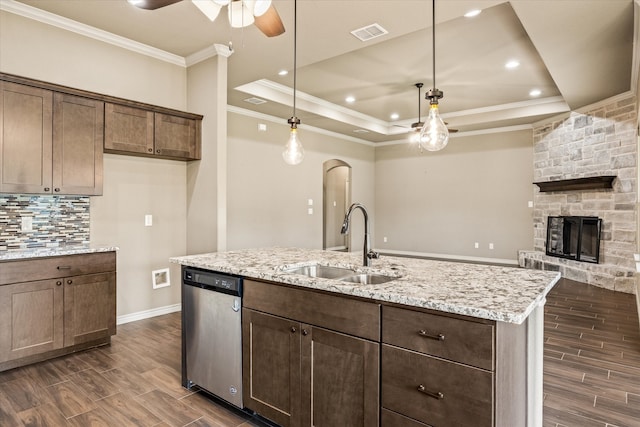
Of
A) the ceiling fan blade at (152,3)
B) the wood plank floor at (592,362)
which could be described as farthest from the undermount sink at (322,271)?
the ceiling fan blade at (152,3)

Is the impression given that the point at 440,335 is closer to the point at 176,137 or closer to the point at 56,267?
the point at 56,267

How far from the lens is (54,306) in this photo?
2.97 metres

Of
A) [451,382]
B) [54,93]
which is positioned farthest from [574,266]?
[54,93]

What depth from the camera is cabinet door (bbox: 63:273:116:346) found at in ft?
10.0

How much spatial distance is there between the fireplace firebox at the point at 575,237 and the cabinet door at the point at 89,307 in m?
6.53

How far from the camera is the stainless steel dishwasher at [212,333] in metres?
2.23

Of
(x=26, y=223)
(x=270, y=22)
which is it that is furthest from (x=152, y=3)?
(x=26, y=223)

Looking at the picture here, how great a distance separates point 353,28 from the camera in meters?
3.39

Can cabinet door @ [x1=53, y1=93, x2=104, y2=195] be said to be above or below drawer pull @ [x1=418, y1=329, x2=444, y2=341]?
above

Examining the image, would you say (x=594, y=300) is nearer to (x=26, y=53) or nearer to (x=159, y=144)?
(x=159, y=144)

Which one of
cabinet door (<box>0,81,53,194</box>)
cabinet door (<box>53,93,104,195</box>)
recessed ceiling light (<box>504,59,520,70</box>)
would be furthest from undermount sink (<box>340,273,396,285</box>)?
recessed ceiling light (<box>504,59,520,70</box>)

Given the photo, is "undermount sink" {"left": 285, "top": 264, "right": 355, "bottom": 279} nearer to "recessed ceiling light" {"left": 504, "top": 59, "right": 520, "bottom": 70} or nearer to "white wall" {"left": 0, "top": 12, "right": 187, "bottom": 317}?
"white wall" {"left": 0, "top": 12, "right": 187, "bottom": 317}

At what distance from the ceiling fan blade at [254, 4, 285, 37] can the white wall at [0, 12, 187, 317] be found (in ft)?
7.21

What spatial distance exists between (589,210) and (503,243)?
1967 mm
